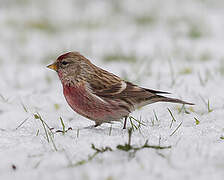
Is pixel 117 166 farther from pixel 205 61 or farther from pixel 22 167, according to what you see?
pixel 205 61

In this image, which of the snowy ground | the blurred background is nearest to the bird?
the snowy ground

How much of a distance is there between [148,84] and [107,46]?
3.98 metres

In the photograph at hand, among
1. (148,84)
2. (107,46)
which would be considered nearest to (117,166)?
(148,84)

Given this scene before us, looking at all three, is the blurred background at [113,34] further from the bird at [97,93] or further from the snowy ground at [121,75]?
the bird at [97,93]

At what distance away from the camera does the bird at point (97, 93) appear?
169 inches

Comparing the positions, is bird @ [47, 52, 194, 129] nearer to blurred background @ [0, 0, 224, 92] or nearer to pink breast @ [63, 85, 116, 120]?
pink breast @ [63, 85, 116, 120]

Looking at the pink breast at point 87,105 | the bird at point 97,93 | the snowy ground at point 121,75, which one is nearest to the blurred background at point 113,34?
the snowy ground at point 121,75

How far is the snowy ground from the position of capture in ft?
10.0

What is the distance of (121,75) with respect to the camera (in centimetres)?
741

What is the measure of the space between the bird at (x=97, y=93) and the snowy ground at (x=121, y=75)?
0.69 feet

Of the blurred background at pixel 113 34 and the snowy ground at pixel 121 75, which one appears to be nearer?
the snowy ground at pixel 121 75

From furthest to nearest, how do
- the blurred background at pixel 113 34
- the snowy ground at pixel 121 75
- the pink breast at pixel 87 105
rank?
A: the blurred background at pixel 113 34 < the pink breast at pixel 87 105 < the snowy ground at pixel 121 75

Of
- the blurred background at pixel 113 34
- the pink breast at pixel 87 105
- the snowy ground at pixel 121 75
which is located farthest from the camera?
the blurred background at pixel 113 34

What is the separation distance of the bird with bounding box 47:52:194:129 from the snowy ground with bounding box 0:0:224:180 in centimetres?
21
